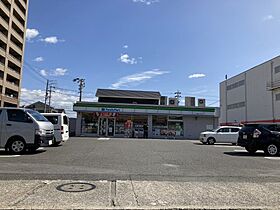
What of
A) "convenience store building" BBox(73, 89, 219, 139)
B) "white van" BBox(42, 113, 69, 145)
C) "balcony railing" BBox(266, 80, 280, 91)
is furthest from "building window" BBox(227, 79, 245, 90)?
"white van" BBox(42, 113, 69, 145)

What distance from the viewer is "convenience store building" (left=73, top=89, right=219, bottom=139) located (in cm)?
3256

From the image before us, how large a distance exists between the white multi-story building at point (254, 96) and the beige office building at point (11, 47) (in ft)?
139

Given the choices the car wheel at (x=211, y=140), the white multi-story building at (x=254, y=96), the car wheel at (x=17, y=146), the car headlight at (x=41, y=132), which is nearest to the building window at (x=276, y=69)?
the white multi-story building at (x=254, y=96)

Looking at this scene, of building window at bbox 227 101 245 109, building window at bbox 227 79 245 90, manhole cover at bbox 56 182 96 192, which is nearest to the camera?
manhole cover at bbox 56 182 96 192

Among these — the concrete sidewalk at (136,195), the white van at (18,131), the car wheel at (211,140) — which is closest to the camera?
the concrete sidewalk at (136,195)

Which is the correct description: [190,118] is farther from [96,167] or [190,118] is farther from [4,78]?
[4,78]

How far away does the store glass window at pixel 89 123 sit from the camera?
3278 cm

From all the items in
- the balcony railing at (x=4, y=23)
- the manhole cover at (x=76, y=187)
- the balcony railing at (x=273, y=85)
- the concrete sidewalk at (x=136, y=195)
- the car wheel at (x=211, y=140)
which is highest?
the balcony railing at (x=4, y=23)

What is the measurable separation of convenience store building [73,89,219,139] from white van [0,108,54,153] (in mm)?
20619

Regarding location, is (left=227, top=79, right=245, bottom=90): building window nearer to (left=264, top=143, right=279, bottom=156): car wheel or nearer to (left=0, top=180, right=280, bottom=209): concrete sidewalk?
(left=264, top=143, right=279, bottom=156): car wheel

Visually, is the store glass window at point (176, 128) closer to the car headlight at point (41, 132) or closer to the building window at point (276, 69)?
the building window at point (276, 69)

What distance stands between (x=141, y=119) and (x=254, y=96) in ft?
88.2

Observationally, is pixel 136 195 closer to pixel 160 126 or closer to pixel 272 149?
pixel 272 149

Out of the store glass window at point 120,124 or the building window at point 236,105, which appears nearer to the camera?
the store glass window at point 120,124
